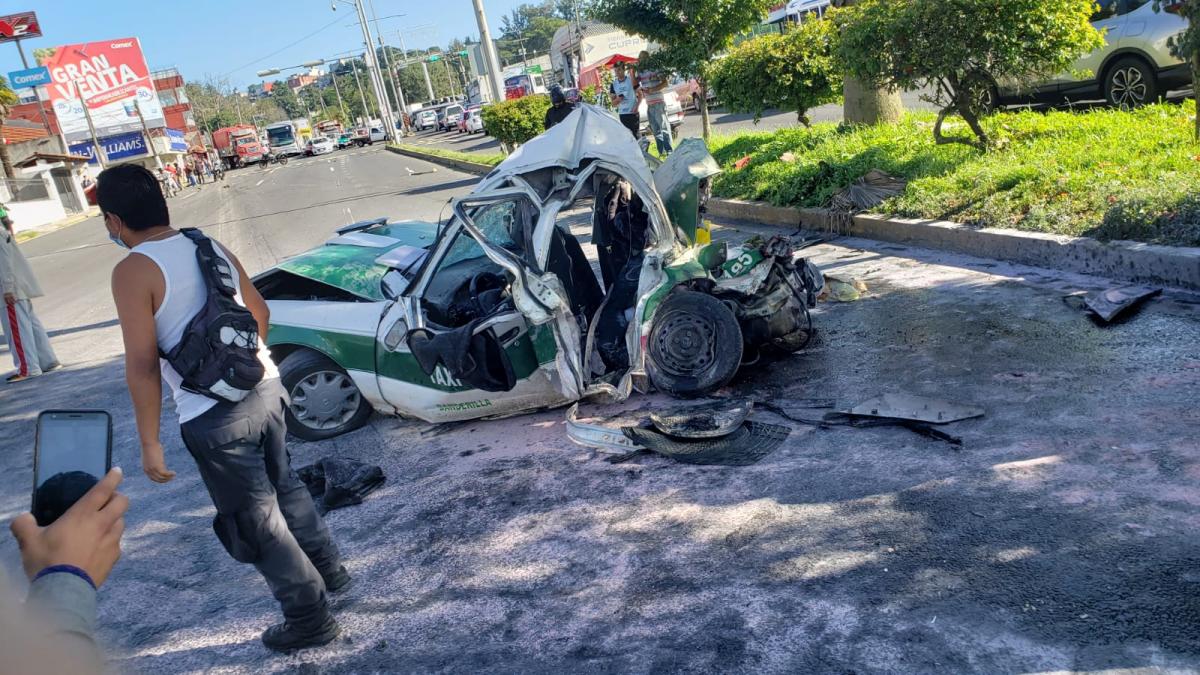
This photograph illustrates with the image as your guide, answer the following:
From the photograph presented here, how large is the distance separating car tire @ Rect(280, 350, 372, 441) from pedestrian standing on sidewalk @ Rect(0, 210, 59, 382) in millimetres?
4683

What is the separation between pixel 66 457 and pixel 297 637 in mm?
1815

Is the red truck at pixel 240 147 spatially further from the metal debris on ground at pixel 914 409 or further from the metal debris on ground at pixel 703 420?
the metal debris on ground at pixel 914 409

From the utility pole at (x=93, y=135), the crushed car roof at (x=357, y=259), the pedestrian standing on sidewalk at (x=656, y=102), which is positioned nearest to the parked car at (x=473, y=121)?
the utility pole at (x=93, y=135)

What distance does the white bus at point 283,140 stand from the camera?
66.7 metres

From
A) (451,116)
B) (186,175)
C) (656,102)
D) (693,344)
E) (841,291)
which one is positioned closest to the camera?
(693,344)

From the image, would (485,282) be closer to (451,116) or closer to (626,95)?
(626,95)

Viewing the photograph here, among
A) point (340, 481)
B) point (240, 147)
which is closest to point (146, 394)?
point (340, 481)

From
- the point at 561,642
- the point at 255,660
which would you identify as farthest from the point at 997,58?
the point at 255,660

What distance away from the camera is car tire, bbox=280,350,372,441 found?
Answer: 5.84m

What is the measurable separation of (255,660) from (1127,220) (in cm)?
627

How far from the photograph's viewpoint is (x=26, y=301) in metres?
9.12

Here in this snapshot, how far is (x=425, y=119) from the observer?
75312mm

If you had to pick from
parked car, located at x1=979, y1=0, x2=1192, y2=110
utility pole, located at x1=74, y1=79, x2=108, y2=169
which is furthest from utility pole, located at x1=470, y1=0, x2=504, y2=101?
utility pole, located at x1=74, y1=79, x2=108, y2=169

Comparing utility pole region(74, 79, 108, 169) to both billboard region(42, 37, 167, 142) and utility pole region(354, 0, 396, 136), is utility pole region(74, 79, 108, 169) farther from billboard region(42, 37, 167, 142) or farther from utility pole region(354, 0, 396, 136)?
utility pole region(354, 0, 396, 136)
